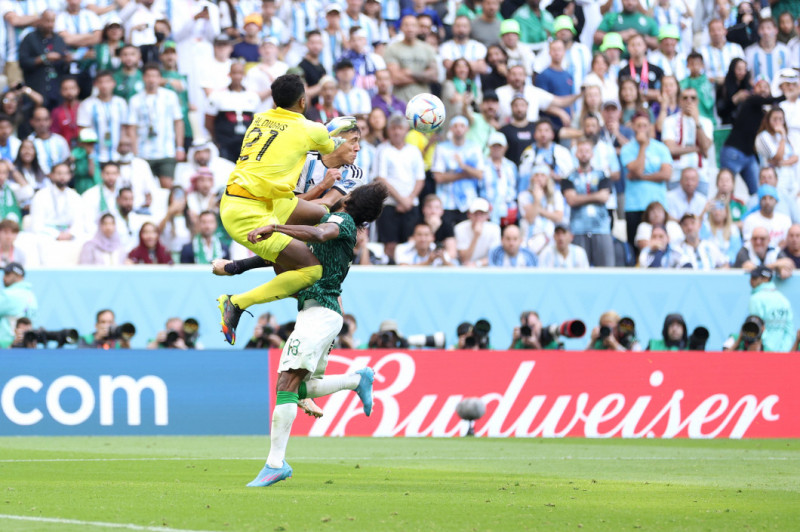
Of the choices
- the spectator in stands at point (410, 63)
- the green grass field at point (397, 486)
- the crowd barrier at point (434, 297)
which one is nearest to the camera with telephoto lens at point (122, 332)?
the green grass field at point (397, 486)

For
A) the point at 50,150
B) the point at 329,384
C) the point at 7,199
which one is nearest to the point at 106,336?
the point at 7,199

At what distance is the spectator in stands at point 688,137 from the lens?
2219cm

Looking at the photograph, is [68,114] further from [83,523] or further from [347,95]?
[83,523]

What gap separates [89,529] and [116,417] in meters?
9.80

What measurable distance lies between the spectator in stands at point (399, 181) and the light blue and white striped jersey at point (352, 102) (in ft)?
2.81

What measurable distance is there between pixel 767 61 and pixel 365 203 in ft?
52.4

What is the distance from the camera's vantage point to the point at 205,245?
18.8 meters

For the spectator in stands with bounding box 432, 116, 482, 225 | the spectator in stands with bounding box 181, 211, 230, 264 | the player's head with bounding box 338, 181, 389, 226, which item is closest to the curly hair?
the player's head with bounding box 338, 181, 389, 226

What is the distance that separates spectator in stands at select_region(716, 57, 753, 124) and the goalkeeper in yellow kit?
14645 mm

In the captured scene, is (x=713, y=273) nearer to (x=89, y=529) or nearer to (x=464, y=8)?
(x=464, y=8)

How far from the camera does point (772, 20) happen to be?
24.1 metres

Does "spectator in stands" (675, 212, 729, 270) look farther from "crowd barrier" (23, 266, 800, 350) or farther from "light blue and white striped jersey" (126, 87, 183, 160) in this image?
"light blue and white striped jersey" (126, 87, 183, 160)

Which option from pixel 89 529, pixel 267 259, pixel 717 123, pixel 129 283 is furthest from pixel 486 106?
pixel 89 529

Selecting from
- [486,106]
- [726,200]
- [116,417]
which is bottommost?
[116,417]
